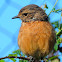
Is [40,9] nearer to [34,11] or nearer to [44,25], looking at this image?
[34,11]

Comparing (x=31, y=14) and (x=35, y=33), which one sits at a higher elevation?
(x=31, y=14)

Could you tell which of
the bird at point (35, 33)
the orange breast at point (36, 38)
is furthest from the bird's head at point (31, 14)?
the orange breast at point (36, 38)

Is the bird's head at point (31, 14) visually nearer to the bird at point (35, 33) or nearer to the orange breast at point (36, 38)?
the bird at point (35, 33)

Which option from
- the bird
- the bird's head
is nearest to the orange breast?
the bird

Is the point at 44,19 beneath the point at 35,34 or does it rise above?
above

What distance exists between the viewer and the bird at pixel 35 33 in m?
2.76

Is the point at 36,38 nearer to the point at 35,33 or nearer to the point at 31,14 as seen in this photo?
the point at 35,33

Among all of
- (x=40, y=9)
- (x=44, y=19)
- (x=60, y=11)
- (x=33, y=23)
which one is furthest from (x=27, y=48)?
(x=60, y=11)

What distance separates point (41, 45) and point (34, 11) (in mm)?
725

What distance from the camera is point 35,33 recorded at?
2752 millimetres

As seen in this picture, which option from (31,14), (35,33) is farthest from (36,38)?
(31,14)

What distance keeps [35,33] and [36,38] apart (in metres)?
0.09

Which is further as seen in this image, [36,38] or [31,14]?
[31,14]

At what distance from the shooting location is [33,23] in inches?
116
